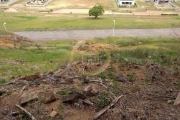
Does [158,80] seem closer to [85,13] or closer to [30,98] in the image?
[30,98]

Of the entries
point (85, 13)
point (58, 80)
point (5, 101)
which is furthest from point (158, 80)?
point (85, 13)

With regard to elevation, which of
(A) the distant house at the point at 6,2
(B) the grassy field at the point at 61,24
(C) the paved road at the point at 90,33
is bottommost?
(C) the paved road at the point at 90,33

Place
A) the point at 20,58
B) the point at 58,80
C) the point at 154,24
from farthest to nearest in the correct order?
1. the point at 154,24
2. the point at 20,58
3. the point at 58,80

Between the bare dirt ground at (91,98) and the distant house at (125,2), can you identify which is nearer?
the bare dirt ground at (91,98)

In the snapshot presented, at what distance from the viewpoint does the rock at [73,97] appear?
6.20 metres

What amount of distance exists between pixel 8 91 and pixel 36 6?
41773mm

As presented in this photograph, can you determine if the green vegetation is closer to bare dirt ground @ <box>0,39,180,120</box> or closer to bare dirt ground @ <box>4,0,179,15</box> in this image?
bare dirt ground @ <box>0,39,180,120</box>

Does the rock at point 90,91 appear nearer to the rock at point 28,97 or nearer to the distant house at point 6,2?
the rock at point 28,97

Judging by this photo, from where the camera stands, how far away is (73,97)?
6.26 meters

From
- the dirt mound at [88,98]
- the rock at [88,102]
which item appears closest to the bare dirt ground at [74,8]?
the dirt mound at [88,98]

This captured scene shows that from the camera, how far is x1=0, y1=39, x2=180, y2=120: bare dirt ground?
586cm

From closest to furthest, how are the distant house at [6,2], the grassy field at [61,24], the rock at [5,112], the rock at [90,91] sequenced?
the rock at [5,112] < the rock at [90,91] < the grassy field at [61,24] < the distant house at [6,2]

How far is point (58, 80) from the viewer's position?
785 cm

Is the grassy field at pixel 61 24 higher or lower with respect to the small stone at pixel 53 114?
lower
